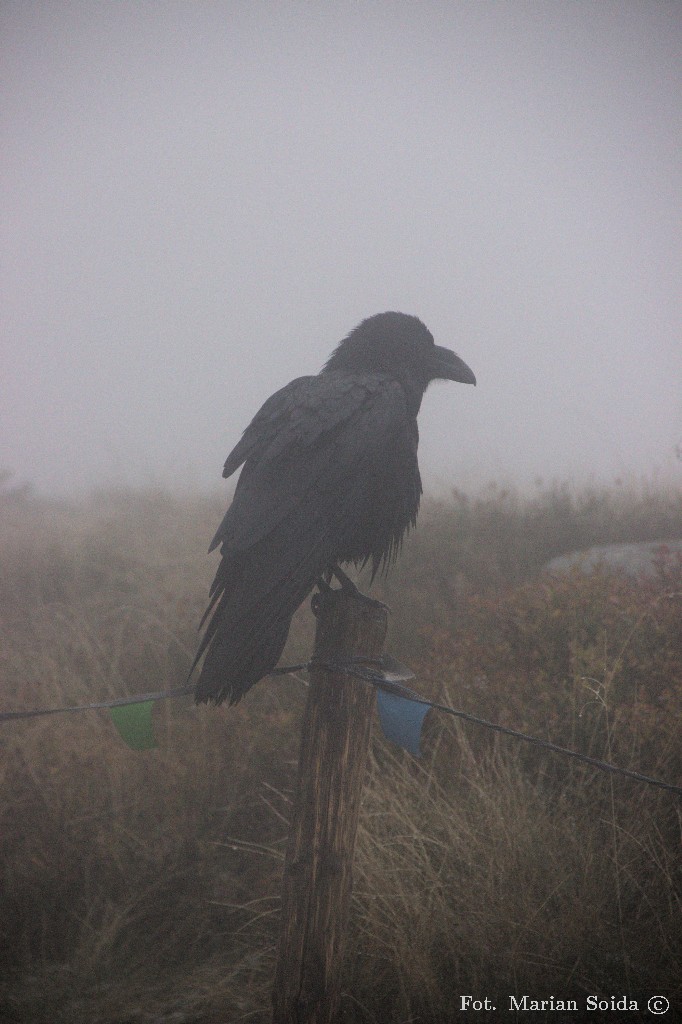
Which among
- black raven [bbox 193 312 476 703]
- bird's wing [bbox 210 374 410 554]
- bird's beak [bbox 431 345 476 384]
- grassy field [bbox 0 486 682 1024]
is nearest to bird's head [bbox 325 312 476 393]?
bird's beak [bbox 431 345 476 384]

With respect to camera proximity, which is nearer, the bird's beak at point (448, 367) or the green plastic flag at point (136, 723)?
the green plastic flag at point (136, 723)

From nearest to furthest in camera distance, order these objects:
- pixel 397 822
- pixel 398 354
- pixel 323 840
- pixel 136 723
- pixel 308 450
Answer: pixel 323 840 < pixel 136 723 < pixel 308 450 < pixel 397 822 < pixel 398 354

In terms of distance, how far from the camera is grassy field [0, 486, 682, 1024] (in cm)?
201

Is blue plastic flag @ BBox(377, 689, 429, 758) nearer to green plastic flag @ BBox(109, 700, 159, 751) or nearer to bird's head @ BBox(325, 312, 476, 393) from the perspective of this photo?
green plastic flag @ BBox(109, 700, 159, 751)

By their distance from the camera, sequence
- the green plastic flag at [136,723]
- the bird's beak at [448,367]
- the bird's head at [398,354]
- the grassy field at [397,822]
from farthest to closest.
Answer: the bird's beak at [448,367], the bird's head at [398,354], the grassy field at [397,822], the green plastic flag at [136,723]

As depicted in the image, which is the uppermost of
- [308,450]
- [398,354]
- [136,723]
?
[398,354]

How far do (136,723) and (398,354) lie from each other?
2043 millimetres

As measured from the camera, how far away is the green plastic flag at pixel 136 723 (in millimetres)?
1703

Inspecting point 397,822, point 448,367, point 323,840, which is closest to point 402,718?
point 323,840

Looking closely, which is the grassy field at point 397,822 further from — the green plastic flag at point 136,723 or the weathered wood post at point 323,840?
the green plastic flag at point 136,723

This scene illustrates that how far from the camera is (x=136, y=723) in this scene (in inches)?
68.2

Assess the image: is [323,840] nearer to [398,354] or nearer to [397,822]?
[397,822]

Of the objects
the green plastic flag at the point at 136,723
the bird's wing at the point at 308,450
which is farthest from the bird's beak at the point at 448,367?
the green plastic flag at the point at 136,723

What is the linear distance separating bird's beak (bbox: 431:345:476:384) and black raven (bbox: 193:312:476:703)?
0.43 m
